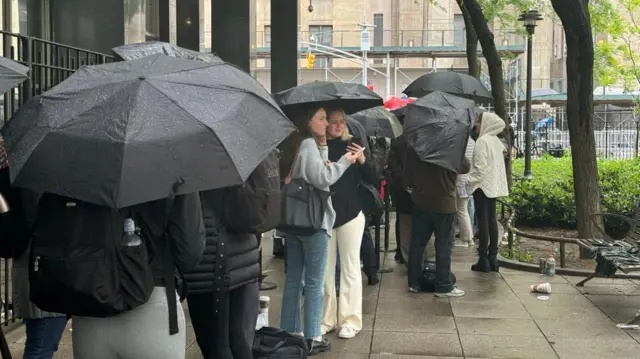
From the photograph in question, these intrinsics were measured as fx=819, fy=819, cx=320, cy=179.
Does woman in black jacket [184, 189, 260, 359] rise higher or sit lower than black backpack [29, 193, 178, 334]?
lower

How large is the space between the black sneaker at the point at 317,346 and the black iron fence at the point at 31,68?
2307mm

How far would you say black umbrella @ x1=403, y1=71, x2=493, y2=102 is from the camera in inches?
468

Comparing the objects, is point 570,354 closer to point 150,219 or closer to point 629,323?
point 629,323

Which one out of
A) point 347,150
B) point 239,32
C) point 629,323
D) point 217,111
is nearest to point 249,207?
point 217,111

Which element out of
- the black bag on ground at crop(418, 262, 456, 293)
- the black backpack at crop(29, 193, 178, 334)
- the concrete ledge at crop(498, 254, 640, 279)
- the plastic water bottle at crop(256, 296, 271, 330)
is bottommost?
the concrete ledge at crop(498, 254, 640, 279)

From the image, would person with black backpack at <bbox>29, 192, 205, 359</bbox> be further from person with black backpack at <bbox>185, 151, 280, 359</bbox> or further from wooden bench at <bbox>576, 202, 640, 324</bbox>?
wooden bench at <bbox>576, 202, 640, 324</bbox>

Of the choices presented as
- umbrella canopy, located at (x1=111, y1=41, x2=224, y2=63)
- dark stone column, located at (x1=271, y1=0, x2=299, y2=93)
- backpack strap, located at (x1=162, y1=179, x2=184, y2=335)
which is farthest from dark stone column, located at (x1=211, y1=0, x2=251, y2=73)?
backpack strap, located at (x1=162, y1=179, x2=184, y2=335)

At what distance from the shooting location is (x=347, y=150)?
21.3 feet

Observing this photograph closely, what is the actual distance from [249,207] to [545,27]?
172 feet

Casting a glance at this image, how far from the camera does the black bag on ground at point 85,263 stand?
10.8 feet

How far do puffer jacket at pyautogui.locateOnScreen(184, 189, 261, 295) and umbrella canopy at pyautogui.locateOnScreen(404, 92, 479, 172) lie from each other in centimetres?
431

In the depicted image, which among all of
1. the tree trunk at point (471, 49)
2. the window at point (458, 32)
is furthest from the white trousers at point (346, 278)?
the window at point (458, 32)

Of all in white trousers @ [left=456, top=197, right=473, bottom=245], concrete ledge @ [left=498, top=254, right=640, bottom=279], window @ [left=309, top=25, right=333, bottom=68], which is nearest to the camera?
concrete ledge @ [left=498, top=254, right=640, bottom=279]

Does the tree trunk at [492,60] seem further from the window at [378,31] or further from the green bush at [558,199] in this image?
the window at [378,31]
